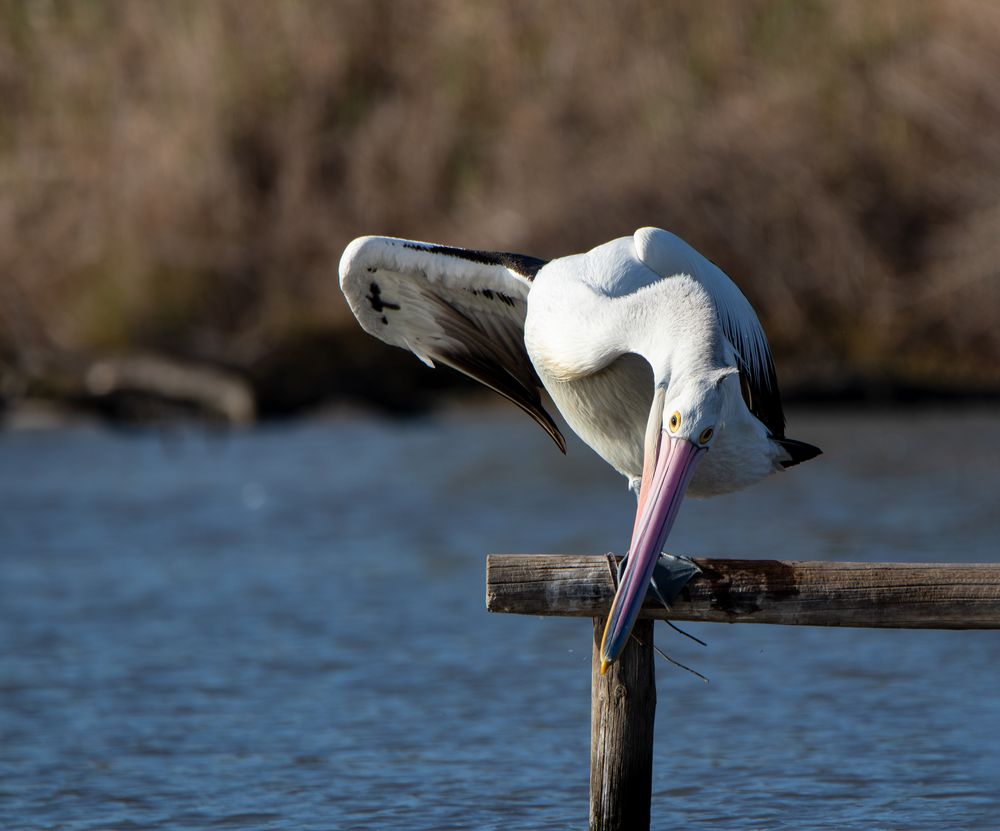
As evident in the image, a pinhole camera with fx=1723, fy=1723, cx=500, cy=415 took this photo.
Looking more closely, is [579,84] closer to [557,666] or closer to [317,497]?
[317,497]

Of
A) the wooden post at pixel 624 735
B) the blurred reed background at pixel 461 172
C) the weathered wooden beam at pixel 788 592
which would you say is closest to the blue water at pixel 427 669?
the wooden post at pixel 624 735

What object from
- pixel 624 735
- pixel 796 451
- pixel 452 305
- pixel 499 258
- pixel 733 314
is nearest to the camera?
pixel 624 735

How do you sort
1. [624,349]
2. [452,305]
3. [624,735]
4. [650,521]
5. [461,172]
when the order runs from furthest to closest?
[461,172], [452,305], [624,349], [624,735], [650,521]

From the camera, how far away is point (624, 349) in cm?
458

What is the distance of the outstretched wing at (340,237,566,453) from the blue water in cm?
129

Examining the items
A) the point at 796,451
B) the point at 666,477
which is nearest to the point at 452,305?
the point at 796,451

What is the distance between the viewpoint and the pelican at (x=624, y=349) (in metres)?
4.23

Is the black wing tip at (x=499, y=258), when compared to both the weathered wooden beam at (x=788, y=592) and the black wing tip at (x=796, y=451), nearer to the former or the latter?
the black wing tip at (x=796, y=451)

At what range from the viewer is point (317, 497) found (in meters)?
13.0

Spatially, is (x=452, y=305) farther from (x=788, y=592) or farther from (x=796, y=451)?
(x=788, y=592)

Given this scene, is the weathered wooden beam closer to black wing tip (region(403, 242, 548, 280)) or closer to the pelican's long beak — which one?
the pelican's long beak

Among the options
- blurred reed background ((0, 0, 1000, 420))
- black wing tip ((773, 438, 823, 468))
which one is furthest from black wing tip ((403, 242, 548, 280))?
blurred reed background ((0, 0, 1000, 420))

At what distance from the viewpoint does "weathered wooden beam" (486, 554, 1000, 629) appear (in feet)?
13.8

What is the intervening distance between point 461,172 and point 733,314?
13.9 meters
